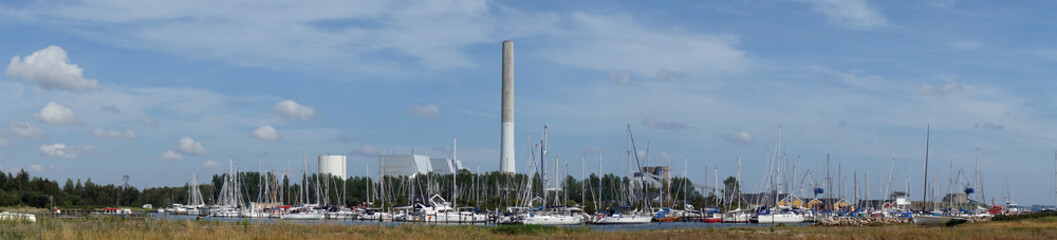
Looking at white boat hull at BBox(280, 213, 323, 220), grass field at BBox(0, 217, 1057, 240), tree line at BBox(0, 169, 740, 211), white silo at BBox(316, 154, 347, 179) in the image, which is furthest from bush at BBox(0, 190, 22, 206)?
grass field at BBox(0, 217, 1057, 240)

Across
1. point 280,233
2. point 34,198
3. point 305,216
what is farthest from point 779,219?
point 34,198

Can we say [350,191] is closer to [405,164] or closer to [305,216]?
[405,164]

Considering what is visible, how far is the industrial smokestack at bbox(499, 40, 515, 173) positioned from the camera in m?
171

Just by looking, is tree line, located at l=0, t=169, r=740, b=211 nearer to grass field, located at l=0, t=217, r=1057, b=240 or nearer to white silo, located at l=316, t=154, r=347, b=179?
white silo, located at l=316, t=154, r=347, b=179

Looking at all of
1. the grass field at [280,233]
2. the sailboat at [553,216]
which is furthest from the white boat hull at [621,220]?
the grass field at [280,233]

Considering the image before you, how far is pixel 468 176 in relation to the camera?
162m

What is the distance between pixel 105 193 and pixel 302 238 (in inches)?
5410

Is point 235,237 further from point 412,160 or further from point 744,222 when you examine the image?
point 412,160

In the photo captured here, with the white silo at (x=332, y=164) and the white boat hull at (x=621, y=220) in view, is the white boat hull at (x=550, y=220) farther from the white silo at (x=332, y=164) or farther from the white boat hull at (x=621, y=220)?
the white silo at (x=332, y=164)

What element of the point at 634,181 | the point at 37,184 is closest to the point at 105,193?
the point at 37,184

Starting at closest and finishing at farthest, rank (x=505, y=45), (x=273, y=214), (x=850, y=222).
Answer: (x=850, y=222) → (x=273, y=214) → (x=505, y=45)

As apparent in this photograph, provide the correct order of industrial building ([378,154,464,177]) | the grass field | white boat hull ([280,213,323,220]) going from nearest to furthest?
1. the grass field
2. white boat hull ([280,213,323,220])
3. industrial building ([378,154,464,177])

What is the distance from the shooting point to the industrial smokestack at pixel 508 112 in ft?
561

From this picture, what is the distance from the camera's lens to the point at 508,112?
6757 inches
